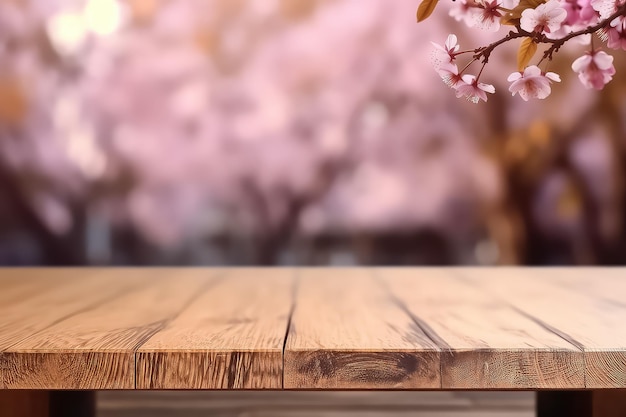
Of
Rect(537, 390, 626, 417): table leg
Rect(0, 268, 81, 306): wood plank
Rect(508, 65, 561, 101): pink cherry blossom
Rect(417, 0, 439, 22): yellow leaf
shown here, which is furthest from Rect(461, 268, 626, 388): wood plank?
Rect(0, 268, 81, 306): wood plank

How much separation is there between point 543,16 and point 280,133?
97cm

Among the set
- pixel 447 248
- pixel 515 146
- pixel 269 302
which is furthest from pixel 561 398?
pixel 515 146

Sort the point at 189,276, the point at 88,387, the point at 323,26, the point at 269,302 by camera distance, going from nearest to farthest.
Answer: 1. the point at 88,387
2. the point at 269,302
3. the point at 189,276
4. the point at 323,26

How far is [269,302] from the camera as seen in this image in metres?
0.89

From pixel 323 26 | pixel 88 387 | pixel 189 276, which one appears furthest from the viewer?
pixel 323 26

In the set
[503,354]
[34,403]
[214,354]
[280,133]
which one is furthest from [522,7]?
[280,133]

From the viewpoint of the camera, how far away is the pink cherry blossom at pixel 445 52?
0.59 m

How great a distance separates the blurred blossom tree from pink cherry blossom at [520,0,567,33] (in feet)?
3.00

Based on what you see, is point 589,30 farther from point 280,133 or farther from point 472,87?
point 280,133

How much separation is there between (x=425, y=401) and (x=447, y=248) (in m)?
0.40

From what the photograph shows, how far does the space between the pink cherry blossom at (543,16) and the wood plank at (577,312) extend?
311mm

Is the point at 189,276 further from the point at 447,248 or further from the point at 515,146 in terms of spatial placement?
the point at 515,146

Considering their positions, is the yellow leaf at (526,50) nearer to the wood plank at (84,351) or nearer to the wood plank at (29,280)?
the wood plank at (84,351)

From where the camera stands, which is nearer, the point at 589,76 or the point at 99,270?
the point at 589,76
